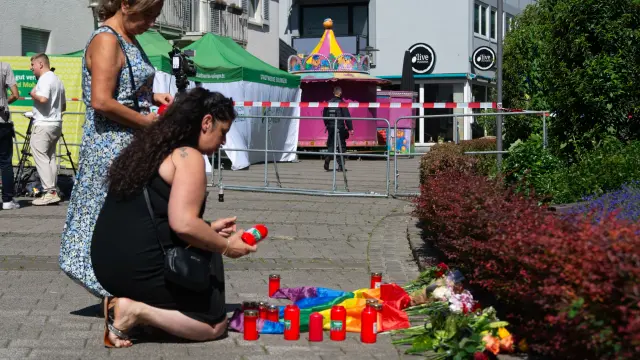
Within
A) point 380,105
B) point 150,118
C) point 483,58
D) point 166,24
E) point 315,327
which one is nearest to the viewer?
point 315,327

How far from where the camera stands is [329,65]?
28844mm

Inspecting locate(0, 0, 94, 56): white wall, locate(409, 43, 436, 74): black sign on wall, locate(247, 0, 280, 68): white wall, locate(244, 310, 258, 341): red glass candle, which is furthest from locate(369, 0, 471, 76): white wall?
locate(244, 310, 258, 341): red glass candle

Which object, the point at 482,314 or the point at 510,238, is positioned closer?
the point at 510,238

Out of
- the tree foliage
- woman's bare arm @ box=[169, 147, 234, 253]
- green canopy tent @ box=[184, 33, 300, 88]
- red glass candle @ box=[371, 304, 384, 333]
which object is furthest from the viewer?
green canopy tent @ box=[184, 33, 300, 88]

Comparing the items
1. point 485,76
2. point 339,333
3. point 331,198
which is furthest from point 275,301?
point 485,76

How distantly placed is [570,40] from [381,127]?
19.5 meters

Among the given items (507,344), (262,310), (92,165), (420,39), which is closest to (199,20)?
(420,39)

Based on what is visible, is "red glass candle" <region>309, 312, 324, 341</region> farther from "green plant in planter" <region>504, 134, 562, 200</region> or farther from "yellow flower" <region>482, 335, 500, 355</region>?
"green plant in planter" <region>504, 134, 562, 200</region>

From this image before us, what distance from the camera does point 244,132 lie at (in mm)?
21047

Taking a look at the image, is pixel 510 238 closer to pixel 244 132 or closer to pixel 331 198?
pixel 331 198

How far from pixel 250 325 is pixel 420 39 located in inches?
1624

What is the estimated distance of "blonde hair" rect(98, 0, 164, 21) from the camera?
5.83m

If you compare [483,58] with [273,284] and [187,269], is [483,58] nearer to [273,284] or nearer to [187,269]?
[273,284]

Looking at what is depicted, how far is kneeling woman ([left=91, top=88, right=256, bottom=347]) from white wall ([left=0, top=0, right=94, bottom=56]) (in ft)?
51.1
